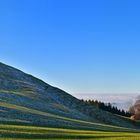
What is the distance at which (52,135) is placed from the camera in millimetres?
48250

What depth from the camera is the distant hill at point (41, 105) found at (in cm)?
7226

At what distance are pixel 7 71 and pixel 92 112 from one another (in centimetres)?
3377

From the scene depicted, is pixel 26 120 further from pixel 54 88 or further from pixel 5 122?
pixel 54 88

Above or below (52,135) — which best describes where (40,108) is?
above

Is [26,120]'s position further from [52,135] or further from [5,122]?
[52,135]

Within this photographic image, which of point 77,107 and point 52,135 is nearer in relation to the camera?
point 52,135

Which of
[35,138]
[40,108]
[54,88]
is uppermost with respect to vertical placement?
[54,88]

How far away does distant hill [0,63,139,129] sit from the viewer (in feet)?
237

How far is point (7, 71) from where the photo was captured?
454 feet

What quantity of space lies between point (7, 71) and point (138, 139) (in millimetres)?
95084

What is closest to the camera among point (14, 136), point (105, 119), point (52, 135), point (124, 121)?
point (14, 136)

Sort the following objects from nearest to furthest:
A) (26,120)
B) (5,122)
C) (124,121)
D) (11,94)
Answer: (5,122) < (26,120) < (11,94) < (124,121)

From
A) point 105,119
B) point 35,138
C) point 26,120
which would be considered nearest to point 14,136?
point 35,138

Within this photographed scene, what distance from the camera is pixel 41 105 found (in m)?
95.5
